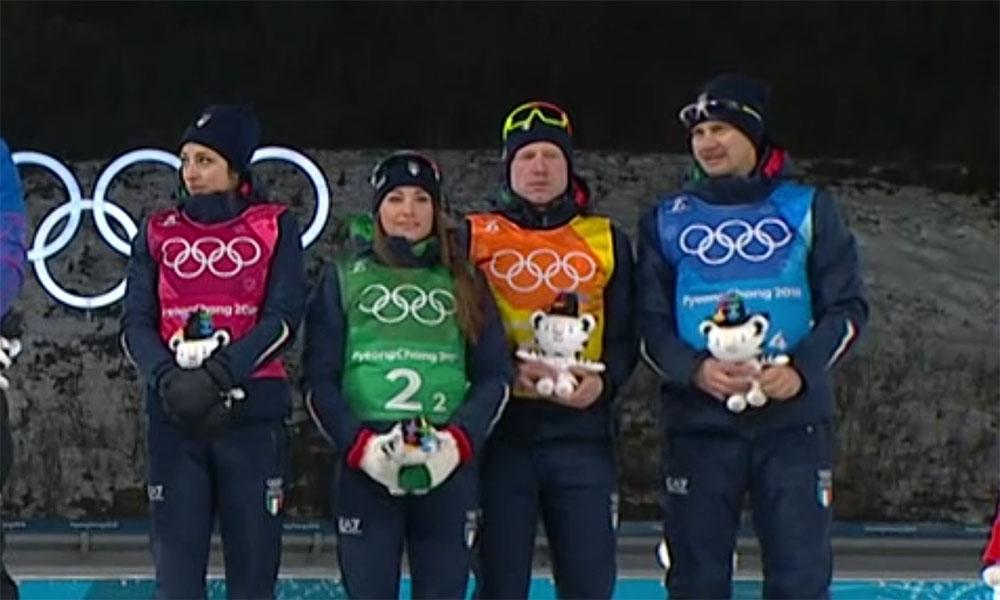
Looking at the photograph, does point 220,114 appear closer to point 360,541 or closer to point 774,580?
point 360,541

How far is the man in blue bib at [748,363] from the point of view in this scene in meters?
4.23

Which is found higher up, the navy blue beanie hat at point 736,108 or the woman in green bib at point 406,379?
the navy blue beanie hat at point 736,108

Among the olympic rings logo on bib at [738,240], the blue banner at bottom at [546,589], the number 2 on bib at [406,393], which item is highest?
the olympic rings logo on bib at [738,240]

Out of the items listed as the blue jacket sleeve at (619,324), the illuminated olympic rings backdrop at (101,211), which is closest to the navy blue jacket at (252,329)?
the blue jacket sleeve at (619,324)

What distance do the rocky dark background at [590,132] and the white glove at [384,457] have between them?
232 cm

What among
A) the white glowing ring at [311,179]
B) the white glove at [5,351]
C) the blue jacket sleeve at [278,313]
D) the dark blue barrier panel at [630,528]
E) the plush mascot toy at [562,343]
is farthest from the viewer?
the white glowing ring at [311,179]

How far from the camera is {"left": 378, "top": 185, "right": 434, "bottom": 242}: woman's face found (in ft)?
14.1

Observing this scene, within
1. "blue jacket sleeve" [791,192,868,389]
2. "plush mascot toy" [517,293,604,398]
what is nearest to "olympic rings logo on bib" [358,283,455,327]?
"plush mascot toy" [517,293,604,398]

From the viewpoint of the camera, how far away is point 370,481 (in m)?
4.21

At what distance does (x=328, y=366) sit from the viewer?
13.9 ft

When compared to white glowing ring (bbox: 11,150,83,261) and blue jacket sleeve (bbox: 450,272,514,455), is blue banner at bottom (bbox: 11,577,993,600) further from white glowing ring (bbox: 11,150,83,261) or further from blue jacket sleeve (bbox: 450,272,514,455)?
blue jacket sleeve (bbox: 450,272,514,455)

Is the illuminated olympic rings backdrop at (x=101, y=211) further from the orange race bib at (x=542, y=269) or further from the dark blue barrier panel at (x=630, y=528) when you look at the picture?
the orange race bib at (x=542, y=269)

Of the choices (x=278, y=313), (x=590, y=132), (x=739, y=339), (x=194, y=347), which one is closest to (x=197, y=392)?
(x=194, y=347)

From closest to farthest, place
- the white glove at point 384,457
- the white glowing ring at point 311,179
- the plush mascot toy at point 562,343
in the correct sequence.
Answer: the white glove at point 384,457 → the plush mascot toy at point 562,343 → the white glowing ring at point 311,179
